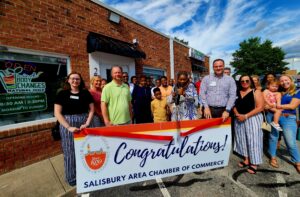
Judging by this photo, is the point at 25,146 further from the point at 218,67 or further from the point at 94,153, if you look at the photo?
the point at 218,67

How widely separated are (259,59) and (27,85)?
38.5 meters

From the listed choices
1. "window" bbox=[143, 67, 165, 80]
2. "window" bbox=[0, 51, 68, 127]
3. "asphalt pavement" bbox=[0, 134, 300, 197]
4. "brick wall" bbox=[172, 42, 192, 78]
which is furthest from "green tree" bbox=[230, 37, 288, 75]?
"window" bbox=[0, 51, 68, 127]

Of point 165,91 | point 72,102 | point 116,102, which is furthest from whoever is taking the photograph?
point 165,91

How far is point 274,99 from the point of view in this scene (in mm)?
3416

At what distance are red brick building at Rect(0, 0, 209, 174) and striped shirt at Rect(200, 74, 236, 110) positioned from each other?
3211 mm

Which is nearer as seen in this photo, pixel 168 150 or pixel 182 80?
pixel 168 150

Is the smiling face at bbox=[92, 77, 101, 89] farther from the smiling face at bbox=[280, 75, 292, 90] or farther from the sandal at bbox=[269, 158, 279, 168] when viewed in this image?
the sandal at bbox=[269, 158, 279, 168]

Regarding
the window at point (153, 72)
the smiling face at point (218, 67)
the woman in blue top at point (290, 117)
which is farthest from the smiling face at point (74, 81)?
the window at point (153, 72)

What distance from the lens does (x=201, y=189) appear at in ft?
8.75

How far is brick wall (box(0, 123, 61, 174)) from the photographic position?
130 inches

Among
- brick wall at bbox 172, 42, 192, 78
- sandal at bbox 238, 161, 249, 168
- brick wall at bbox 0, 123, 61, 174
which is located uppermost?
brick wall at bbox 172, 42, 192, 78

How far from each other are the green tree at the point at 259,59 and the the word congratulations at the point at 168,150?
116 feet

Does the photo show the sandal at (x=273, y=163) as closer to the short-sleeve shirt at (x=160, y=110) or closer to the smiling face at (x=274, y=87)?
the smiling face at (x=274, y=87)

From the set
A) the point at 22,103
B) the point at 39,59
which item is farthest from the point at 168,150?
the point at 39,59
